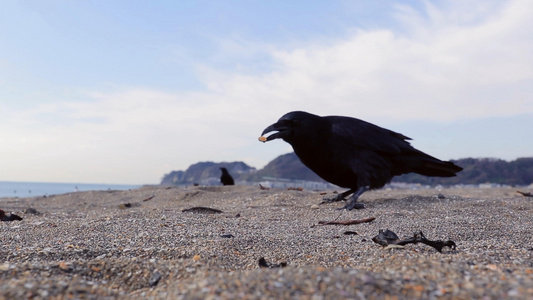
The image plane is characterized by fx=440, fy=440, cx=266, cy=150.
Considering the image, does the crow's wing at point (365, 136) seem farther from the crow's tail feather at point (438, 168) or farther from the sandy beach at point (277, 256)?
the sandy beach at point (277, 256)

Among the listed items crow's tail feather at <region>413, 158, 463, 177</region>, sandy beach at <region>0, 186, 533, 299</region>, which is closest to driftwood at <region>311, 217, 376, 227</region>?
sandy beach at <region>0, 186, 533, 299</region>

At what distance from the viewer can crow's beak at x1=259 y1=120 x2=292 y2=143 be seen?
5559 millimetres

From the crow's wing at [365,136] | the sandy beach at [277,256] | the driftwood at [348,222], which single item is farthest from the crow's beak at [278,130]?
the driftwood at [348,222]

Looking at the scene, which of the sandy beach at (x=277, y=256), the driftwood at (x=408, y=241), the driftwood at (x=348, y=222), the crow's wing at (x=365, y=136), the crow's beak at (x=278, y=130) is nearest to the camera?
the sandy beach at (x=277, y=256)

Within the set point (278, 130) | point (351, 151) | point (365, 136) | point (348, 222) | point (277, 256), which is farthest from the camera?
point (365, 136)

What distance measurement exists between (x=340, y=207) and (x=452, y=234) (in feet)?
7.58

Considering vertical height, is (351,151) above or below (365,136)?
below

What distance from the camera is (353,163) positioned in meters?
5.89

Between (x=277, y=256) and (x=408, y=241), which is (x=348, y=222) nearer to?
(x=408, y=241)

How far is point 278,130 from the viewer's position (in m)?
5.61

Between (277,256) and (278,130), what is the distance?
2.86 meters

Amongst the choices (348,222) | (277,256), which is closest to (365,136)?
(348,222)

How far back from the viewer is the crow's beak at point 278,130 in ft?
18.2

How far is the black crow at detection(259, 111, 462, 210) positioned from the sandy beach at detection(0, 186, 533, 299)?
1.55 ft
